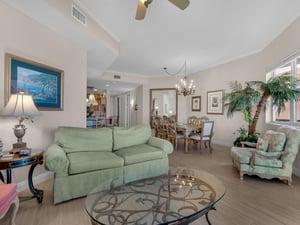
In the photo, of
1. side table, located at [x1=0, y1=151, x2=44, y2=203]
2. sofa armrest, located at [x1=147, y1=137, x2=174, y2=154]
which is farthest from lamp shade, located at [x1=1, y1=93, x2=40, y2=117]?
sofa armrest, located at [x1=147, y1=137, x2=174, y2=154]

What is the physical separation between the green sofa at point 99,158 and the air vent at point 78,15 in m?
1.77

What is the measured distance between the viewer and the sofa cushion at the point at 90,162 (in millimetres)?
2104

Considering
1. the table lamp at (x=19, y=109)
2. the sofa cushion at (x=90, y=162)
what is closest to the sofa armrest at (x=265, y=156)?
the sofa cushion at (x=90, y=162)

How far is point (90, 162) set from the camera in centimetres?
220

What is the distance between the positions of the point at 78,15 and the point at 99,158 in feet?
Result: 7.38

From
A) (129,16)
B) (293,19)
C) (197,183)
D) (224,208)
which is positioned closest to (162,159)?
(197,183)

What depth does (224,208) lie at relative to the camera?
1978 mm

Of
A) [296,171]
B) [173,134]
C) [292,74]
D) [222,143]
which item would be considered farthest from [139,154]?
[222,143]

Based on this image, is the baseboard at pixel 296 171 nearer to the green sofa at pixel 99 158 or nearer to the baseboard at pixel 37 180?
the green sofa at pixel 99 158

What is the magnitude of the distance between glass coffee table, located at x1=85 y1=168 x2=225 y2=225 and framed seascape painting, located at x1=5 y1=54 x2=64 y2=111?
1854mm

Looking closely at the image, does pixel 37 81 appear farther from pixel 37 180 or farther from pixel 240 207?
pixel 240 207

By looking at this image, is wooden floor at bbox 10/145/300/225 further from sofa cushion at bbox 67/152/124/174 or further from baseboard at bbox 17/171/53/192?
sofa cushion at bbox 67/152/124/174

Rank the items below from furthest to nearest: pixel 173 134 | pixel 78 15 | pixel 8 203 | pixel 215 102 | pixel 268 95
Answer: pixel 215 102 < pixel 173 134 < pixel 268 95 < pixel 78 15 < pixel 8 203

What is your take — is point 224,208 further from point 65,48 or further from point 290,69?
point 65,48
